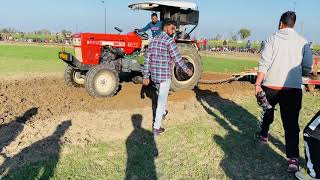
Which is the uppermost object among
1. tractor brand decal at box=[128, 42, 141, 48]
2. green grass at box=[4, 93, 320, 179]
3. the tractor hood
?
the tractor hood

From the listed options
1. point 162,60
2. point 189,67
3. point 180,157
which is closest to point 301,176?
point 180,157

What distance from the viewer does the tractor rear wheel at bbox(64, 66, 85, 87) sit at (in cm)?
1064

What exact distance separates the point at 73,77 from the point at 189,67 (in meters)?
3.11

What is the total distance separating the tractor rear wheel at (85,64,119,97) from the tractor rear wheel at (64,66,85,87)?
1.65m

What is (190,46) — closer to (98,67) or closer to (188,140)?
(98,67)

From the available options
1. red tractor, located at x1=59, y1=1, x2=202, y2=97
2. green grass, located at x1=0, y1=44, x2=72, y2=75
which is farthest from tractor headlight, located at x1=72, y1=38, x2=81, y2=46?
green grass, located at x1=0, y1=44, x2=72, y2=75

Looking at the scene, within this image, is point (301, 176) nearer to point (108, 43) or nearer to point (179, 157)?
A: point (179, 157)

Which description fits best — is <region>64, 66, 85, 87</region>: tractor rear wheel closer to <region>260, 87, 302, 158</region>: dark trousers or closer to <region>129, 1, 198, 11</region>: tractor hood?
<region>129, 1, 198, 11</region>: tractor hood

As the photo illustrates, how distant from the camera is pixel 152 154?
Answer: 5500 mm

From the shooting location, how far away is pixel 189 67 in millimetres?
10078

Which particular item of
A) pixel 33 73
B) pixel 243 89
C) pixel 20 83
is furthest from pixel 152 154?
pixel 33 73

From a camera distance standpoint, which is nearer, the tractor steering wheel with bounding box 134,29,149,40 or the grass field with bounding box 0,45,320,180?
the grass field with bounding box 0,45,320,180

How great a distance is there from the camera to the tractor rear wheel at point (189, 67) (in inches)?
393

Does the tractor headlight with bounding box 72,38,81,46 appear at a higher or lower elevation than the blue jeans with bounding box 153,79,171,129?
higher
